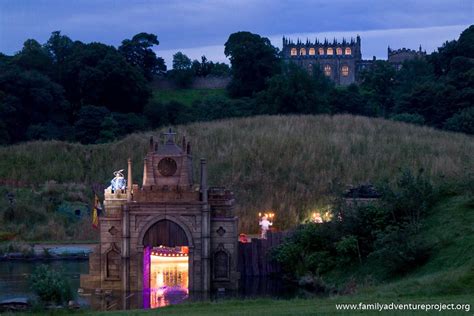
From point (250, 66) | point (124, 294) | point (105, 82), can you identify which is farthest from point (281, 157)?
point (250, 66)

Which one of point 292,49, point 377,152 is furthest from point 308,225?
point 292,49

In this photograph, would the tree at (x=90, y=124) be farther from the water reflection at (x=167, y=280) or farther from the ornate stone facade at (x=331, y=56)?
the ornate stone facade at (x=331, y=56)

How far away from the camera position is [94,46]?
271ft

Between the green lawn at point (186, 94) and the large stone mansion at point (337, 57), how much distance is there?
66.0m

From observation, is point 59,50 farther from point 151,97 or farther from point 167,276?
point 167,276

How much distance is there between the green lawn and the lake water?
6512cm

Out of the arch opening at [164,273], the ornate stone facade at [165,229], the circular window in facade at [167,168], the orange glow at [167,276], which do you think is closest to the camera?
the arch opening at [164,273]

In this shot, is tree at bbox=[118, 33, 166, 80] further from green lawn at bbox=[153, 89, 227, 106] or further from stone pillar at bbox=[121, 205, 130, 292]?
stone pillar at bbox=[121, 205, 130, 292]

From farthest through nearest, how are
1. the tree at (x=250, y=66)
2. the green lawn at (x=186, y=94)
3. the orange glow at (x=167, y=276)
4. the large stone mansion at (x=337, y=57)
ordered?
the large stone mansion at (x=337, y=57) < the green lawn at (x=186, y=94) < the tree at (x=250, y=66) < the orange glow at (x=167, y=276)

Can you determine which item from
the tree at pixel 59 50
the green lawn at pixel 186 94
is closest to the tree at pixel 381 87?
the green lawn at pixel 186 94

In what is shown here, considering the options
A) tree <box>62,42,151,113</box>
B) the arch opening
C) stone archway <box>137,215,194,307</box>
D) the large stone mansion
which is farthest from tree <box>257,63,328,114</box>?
the large stone mansion

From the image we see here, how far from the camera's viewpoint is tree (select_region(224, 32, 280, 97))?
90500 mm

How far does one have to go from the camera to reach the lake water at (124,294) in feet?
78.1

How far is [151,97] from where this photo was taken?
8338 cm
